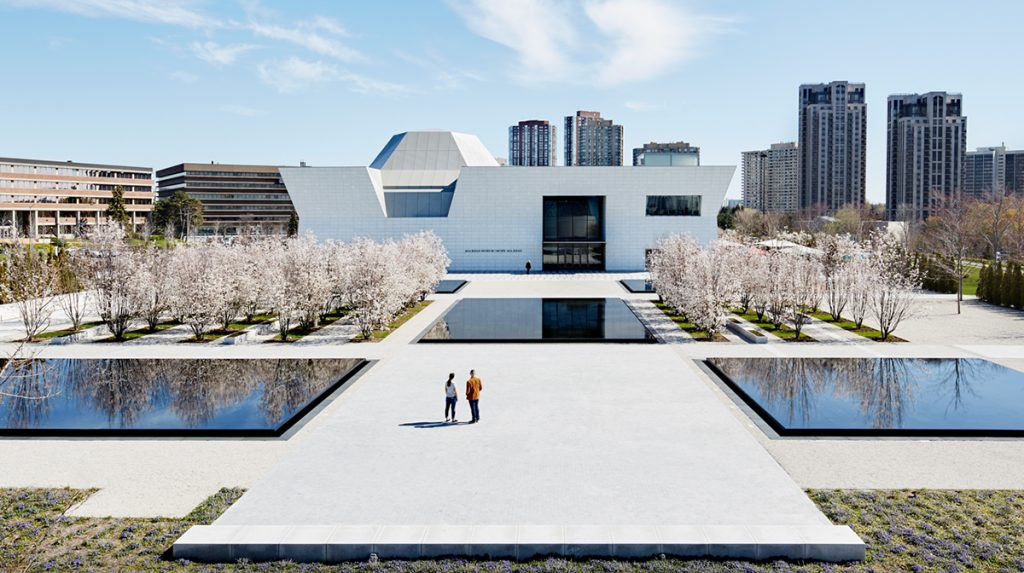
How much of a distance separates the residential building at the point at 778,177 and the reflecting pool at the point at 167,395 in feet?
415

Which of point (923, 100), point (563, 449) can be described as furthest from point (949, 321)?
point (923, 100)

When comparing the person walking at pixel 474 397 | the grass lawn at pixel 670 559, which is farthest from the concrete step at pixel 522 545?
the person walking at pixel 474 397

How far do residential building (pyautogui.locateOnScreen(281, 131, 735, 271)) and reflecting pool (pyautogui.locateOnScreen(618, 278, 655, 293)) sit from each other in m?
7.26

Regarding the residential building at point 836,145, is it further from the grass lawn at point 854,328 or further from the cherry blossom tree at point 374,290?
the cherry blossom tree at point 374,290

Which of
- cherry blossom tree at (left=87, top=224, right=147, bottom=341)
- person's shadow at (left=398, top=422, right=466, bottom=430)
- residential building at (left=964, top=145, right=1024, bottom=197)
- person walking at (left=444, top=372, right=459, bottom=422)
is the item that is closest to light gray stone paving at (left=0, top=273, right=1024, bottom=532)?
person's shadow at (left=398, top=422, right=466, bottom=430)

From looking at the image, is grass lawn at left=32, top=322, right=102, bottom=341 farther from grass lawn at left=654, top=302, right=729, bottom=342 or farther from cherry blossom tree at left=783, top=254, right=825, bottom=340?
cherry blossom tree at left=783, top=254, right=825, bottom=340

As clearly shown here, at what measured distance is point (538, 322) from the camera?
27375mm

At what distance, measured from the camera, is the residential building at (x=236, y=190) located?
13500 cm

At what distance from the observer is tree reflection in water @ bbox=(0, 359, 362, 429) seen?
14578mm

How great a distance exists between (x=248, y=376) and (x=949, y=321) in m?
27.3

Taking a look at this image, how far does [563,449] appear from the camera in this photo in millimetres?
12258

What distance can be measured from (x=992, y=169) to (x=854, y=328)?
134500 mm

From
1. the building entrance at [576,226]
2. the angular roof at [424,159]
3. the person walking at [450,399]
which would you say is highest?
the angular roof at [424,159]

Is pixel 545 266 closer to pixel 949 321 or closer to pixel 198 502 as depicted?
pixel 949 321
